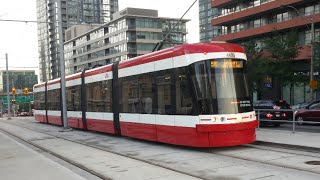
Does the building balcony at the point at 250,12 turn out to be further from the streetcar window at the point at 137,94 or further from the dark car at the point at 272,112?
the streetcar window at the point at 137,94

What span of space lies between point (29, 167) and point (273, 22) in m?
44.4

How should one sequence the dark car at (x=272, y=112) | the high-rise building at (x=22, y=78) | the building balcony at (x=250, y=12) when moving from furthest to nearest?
the high-rise building at (x=22, y=78) → the building balcony at (x=250, y=12) → the dark car at (x=272, y=112)

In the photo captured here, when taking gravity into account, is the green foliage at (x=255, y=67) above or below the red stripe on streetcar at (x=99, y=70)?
above

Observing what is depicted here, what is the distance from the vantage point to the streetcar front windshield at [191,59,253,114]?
11742mm

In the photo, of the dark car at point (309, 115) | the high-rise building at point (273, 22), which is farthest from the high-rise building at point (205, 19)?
the dark car at point (309, 115)

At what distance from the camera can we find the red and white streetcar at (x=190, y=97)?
11.7 m

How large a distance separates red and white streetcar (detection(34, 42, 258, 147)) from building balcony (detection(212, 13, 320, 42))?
3291cm

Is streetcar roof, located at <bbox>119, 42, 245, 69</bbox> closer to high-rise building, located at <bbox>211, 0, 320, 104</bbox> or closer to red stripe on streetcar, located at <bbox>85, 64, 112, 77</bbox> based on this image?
red stripe on streetcar, located at <bbox>85, 64, 112, 77</bbox>

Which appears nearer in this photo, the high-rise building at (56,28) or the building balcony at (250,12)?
the building balcony at (250,12)

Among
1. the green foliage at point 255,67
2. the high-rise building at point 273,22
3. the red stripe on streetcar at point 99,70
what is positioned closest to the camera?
the red stripe on streetcar at point 99,70

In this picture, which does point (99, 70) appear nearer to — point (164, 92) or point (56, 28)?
point (164, 92)

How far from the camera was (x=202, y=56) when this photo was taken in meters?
12.0

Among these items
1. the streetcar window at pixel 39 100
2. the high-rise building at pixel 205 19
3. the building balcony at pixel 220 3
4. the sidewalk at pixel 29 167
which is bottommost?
the sidewalk at pixel 29 167

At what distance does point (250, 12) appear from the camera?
53.0 metres
